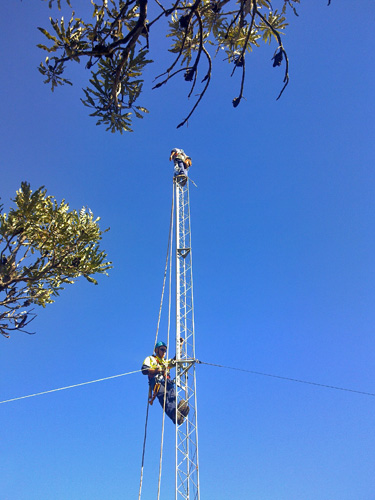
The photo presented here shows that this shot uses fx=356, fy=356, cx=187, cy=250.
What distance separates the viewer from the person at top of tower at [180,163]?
18.7 m

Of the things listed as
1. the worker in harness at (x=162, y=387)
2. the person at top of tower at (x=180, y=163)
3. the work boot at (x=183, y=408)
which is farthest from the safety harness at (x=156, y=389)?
the person at top of tower at (x=180, y=163)

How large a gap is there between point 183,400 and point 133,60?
41.2ft

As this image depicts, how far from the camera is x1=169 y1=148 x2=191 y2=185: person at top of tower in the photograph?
18.7 metres

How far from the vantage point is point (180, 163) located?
1900 centimetres

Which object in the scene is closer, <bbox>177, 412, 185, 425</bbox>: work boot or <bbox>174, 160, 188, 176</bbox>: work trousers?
<bbox>177, 412, 185, 425</bbox>: work boot

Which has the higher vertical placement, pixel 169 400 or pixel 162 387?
pixel 162 387

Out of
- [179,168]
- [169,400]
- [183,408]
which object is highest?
[179,168]

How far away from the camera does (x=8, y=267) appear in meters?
6.18

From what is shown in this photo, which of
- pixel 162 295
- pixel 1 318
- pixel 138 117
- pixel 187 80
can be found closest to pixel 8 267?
pixel 1 318

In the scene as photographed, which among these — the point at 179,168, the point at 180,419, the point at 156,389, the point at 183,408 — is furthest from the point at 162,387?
the point at 179,168

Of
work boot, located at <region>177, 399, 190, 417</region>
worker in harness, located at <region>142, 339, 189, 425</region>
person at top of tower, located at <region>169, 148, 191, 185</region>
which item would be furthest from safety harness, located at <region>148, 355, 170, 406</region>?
person at top of tower, located at <region>169, 148, 191, 185</region>

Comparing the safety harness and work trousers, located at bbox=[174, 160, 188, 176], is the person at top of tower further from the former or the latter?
the safety harness

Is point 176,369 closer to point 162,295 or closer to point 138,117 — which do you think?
point 162,295

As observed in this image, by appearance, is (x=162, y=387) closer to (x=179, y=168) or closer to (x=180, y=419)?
(x=180, y=419)
